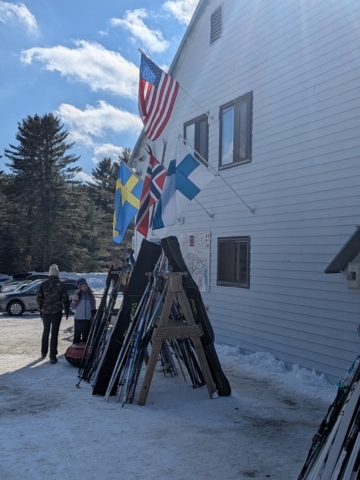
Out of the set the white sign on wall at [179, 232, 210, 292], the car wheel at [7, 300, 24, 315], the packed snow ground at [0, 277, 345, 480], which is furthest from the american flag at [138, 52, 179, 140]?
Answer: the car wheel at [7, 300, 24, 315]

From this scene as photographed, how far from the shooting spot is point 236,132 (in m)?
10.7

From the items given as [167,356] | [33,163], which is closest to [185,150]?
[167,356]

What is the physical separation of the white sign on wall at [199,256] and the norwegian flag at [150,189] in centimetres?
325

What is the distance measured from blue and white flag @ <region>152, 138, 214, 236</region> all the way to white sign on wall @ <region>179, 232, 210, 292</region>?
344cm

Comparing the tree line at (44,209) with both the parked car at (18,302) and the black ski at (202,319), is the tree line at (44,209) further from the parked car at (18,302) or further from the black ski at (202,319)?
the black ski at (202,319)

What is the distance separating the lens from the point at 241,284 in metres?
10.2

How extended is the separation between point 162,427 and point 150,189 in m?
4.13

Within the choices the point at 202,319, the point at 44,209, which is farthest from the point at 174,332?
the point at 44,209

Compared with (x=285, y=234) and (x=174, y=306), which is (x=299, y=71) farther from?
(x=174, y=306)

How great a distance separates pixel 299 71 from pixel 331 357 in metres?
5.12

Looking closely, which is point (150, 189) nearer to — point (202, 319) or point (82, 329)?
point (202, 319)

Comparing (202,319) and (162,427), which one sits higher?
(202,319)

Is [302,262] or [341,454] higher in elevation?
→ [302,262]

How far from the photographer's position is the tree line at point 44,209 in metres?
42.4
